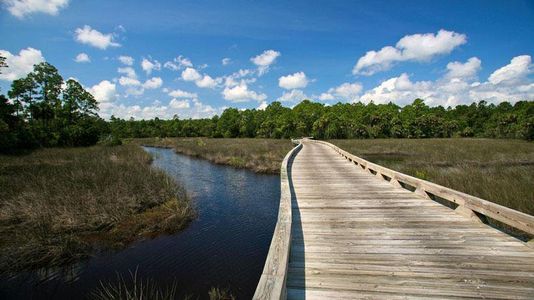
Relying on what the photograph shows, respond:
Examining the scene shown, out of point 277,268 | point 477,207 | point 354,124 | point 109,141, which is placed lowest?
point 277,268

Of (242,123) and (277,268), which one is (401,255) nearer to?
(277,268)

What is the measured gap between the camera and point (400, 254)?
3.59m

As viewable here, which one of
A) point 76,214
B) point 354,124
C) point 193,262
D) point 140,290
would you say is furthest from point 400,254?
point 354,124

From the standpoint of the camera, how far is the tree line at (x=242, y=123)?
2673cm

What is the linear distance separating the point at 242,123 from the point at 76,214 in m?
68.7

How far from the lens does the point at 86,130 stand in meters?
30.2

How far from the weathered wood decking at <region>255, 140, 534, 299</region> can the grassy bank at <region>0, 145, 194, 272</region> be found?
5464mm

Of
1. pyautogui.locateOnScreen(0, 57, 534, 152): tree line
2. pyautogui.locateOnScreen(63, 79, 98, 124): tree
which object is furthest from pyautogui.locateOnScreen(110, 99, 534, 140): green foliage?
pyautogui.locateOnScreen(63, 79, 98, 124): tree

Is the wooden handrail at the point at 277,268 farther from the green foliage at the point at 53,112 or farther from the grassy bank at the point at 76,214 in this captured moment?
the green foliage at the point at 53,112

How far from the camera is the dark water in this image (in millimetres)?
5281

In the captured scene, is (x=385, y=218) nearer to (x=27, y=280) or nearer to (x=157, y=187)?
(x=27, y=280)

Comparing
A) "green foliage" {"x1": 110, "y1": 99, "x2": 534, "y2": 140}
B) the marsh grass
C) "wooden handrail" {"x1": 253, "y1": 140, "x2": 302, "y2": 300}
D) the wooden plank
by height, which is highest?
"green foliage" {"x1": 110, "y1": 99, "x2": 534, "y2": 140}

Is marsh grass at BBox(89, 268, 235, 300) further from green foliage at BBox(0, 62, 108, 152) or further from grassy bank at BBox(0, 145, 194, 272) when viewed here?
green foliage at BBox(0, 62, 108, 152)

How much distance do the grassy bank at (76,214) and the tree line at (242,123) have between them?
640 cm
